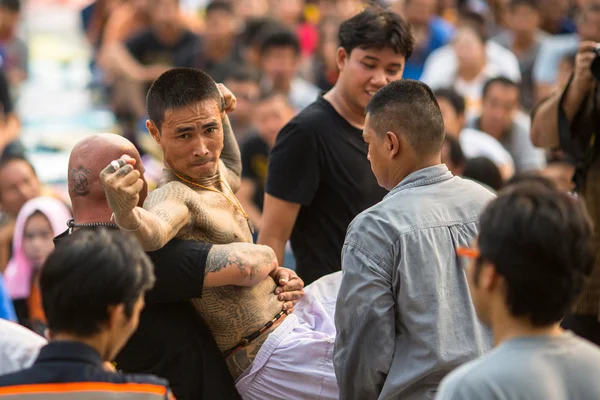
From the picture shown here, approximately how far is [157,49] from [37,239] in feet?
14.3

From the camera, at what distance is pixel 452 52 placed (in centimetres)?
930

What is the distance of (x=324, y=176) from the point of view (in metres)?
4.04

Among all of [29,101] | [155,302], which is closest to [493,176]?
[155,302]

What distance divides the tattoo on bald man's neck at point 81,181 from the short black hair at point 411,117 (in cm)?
95

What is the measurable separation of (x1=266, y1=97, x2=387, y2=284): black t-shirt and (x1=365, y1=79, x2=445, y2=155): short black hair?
77 centimetres

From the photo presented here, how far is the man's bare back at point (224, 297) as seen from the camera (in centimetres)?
319

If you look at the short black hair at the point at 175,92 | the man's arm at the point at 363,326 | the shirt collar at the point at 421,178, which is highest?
the short black hair at the point at 175,92

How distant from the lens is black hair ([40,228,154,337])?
7.55 ft

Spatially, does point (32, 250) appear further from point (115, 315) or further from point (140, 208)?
point (115, 315)

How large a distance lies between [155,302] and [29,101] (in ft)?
28.3

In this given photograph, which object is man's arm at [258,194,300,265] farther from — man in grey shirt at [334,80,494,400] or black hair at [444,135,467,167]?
black hair at [444,135,467,167]

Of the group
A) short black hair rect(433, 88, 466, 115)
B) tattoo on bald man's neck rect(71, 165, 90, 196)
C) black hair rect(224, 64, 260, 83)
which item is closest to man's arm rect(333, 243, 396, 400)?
tattoo on bald man's neck rect(71, 165, 90, 196)

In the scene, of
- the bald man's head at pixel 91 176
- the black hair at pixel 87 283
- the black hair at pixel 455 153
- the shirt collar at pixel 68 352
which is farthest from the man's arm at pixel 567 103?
the shirt collar at pixel 68 352

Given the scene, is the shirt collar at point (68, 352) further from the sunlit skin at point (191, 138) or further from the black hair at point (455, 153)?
the black hair at point (455, 153)
